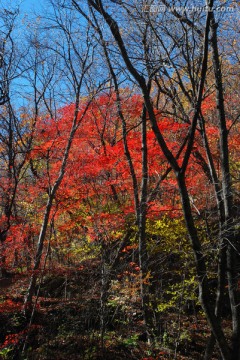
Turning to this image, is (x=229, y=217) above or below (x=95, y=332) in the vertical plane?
above

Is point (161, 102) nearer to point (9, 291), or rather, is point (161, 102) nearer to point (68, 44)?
point (68, 44)

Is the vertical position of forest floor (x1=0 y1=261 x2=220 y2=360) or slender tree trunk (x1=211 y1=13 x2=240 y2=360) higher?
slender tree trunk (x1=211 y1=13 x2=240 y2=360)

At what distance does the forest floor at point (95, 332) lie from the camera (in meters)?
6.79

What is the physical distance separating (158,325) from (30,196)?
8.81 meters

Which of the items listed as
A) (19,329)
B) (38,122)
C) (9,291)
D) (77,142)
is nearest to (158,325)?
(19,329)

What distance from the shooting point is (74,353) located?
271 inches

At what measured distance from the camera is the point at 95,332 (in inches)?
282

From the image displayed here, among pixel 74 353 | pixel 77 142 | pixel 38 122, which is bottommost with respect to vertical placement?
pixel 74 353

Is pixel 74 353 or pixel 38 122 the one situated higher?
pixel 38 122

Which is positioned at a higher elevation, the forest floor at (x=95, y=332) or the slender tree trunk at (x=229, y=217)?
the slender tree trunk at (x=229, y=217)

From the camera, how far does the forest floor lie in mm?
6789

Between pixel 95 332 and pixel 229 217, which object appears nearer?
pixel 229 217

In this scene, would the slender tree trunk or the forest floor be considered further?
the forest floor

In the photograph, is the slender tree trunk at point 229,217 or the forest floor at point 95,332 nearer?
the slender tree trunk at point 229,217
